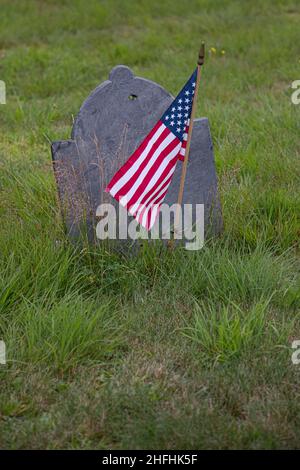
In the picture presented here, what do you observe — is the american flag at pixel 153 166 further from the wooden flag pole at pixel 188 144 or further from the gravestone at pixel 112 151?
the gravestone at pixel 112 151

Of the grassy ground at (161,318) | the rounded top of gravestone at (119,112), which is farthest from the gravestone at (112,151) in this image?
the grassy ground at (161,318)

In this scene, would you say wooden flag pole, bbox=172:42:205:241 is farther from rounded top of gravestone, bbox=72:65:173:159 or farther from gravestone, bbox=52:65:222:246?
rounded top of gravestone, bbox=72:65:173:159

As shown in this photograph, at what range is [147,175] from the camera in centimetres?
401

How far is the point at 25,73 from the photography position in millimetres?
8250

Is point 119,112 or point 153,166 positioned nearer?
point 153,166

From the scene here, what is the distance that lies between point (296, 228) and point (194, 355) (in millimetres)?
1461

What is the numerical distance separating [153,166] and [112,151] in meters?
0.57

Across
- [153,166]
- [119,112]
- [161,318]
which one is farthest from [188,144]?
[161,318]

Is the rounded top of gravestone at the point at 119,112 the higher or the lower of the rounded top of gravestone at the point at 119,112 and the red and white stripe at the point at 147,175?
the higher

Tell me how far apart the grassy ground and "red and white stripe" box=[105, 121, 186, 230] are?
369 mm

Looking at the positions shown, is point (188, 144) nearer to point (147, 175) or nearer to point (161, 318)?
point (147, 175)

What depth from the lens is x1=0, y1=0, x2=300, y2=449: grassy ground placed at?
10.4 feet

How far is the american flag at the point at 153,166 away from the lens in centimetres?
398

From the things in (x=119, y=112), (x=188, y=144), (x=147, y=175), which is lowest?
(x=147, y=175)
